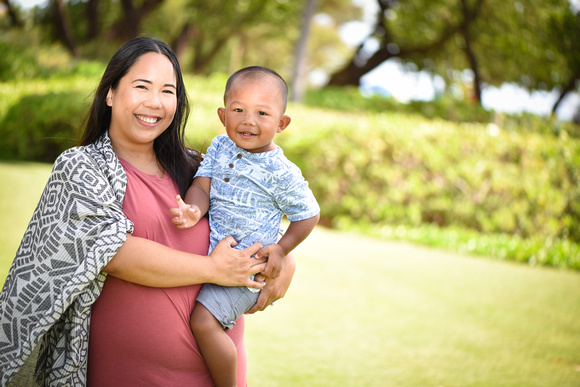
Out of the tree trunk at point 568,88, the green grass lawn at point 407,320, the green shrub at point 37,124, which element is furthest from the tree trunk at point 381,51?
the green grass lawn at point 407,320

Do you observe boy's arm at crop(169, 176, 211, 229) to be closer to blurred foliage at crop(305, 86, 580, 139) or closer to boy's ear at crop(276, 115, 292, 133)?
boy's ear at crop(276, 115, 292, 133)

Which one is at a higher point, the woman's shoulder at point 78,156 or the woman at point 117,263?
the woman's shoulder at point 78,156

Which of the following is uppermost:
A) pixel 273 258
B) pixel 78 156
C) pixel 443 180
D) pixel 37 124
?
pixel 78 156

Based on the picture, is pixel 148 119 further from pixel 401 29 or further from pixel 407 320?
pixel 401 29

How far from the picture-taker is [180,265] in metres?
1.92

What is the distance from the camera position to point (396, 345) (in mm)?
4242

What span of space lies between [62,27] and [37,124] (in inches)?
444

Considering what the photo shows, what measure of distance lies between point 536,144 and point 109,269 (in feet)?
26.0

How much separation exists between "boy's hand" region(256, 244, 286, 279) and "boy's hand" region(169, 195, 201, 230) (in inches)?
11.7

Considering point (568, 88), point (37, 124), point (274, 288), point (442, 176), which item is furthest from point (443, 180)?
point (568, 88)

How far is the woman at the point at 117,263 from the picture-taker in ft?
5.91

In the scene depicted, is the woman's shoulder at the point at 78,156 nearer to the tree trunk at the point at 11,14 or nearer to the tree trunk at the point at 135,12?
the tree trunk at the point at 135,12

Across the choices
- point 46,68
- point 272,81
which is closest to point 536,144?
point 272,81

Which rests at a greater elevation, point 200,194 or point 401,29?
point 200,194
